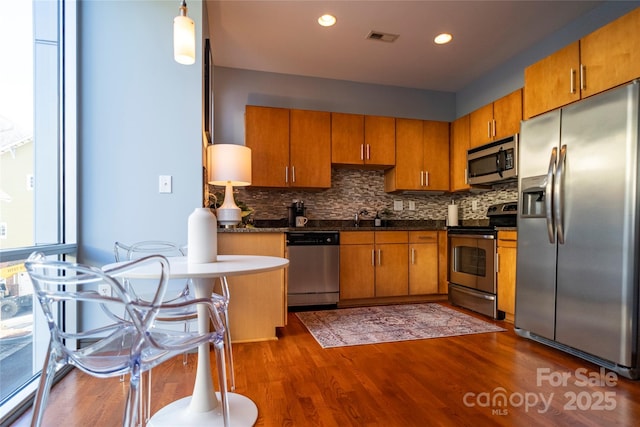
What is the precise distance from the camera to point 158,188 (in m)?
2.21

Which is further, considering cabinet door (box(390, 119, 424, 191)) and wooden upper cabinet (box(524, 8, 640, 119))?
cabinet door (box(390, 119, 424, 191))

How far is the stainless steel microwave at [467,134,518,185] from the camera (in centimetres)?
322

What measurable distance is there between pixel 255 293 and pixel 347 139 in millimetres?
2167

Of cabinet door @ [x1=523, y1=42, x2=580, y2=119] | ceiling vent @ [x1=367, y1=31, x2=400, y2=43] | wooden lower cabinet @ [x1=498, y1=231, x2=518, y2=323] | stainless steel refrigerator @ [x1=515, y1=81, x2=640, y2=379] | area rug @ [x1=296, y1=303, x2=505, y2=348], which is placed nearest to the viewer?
stainless steel refrigerator @ [x1=515, y1=81, x2=640, y2=379]

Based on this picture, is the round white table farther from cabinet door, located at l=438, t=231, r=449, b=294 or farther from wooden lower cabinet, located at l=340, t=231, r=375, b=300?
cabinet door, located at l=438, t=231, r=449, b=294

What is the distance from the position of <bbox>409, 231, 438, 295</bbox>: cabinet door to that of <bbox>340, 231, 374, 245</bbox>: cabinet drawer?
52 cm

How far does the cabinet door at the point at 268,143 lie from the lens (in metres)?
3.62

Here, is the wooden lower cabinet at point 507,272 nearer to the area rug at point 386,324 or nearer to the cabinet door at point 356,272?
the area rug at point 386,324

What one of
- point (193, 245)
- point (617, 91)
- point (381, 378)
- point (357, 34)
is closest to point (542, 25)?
point (617, 91)

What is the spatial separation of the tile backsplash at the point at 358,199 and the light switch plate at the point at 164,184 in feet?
5.28

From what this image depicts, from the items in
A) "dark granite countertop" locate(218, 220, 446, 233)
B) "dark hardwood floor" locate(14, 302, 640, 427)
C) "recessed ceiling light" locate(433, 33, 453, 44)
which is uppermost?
"recessed ceiling light" locate(433, 33, 453, 44)

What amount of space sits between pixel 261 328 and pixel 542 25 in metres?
3.56

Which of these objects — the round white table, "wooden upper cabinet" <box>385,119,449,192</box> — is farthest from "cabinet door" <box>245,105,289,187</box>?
the round white table

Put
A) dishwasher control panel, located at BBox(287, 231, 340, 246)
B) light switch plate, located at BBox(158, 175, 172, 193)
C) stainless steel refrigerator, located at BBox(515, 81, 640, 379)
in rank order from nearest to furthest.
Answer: stainless steel refrigerator, located at BBox(515, 81, 640, 379) → light switch plate, located at BBox(158, 175, 172, 193) → dishwasher control panel, located at BBox(287, 231, 340, 246)
